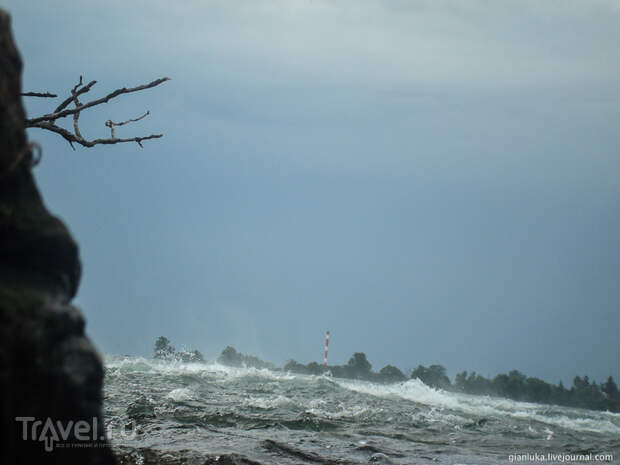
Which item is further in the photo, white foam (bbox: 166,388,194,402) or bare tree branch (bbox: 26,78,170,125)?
white foam (bbox: 166,388,194,402)

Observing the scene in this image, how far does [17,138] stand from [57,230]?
0.36 meters

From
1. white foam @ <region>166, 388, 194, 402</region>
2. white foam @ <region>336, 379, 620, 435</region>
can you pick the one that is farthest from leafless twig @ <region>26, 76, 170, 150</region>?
white foam @ <region>336, 379, 620, 435</region>

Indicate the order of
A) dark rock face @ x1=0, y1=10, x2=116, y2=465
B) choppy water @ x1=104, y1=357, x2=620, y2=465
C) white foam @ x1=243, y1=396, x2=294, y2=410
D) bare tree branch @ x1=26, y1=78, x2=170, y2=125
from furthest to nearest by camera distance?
white foam @ x1=243, y1=396, x2=294, y2=410 < choppy water @ x1=104, y1=357, x2=620, y2=465 < bare tree branch @ x1=26, y1=78, x2=170, y2=125 < dark rock face @ x1=0, y1=10, x2=116, y2=465

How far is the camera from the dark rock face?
1531 millimetres

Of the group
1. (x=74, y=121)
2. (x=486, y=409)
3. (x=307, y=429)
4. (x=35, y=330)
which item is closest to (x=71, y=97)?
(x=74, y=121)

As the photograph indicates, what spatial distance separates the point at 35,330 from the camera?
62.2 inches

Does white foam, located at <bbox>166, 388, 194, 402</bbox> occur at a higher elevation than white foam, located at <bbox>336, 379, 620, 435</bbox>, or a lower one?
higher

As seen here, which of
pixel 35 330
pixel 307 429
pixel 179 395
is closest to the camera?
pixel 35 330

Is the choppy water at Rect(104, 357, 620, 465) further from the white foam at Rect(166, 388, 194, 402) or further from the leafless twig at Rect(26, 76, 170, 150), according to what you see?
the leafless twig at Rect(26, 76, 170, 150)

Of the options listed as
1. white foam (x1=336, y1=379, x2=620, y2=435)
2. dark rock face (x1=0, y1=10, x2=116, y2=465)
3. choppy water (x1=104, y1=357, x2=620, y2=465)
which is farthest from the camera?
white foam (x1=336, y1=379, x2=620, y2=435)

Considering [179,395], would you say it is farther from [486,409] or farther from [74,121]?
[486,409]

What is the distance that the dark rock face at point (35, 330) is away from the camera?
1.53 meters

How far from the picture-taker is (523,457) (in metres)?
8.54

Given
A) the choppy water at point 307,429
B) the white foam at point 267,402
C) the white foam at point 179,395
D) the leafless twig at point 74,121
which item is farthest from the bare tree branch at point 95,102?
the white foam at point 267,402
